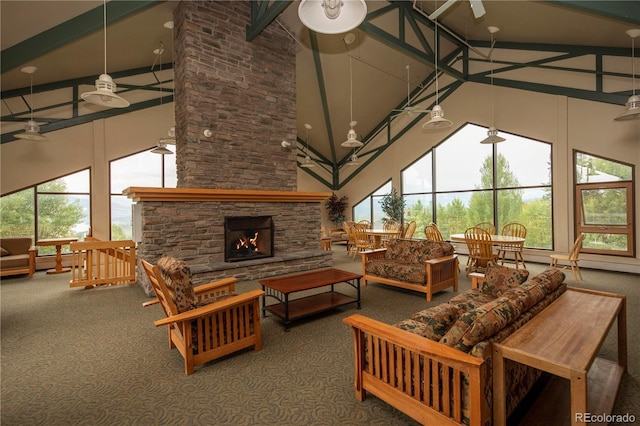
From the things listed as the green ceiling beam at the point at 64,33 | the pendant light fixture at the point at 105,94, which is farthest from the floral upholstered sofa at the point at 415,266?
the green ceiling beam at the point at 64,33

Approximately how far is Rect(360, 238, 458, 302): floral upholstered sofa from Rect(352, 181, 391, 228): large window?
567 cm

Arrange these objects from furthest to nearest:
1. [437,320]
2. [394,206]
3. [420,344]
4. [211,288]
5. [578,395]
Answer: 1. [394,206]
2. [211,288]
3. [437,320]
4. [420,344]
5. [578,395]

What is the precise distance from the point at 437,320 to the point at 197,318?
6.26 feet

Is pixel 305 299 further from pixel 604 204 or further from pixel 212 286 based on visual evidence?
pixel 604 204

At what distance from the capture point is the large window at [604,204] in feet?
19.7

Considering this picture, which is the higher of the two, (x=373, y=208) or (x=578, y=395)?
(x=373, y=208)

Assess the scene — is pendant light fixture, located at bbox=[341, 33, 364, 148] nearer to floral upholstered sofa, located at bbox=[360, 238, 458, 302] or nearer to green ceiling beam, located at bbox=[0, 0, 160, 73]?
floral upholstered sofa, located at bbox=[360, 238, 458, 302]

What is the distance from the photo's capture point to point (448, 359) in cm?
160

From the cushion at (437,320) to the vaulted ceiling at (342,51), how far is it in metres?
A: 4.21

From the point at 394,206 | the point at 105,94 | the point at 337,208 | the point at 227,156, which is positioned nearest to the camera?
the point at 105,94

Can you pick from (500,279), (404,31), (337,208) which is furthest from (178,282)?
(337,208)

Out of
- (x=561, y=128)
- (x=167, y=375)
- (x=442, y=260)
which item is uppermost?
(x=561, y=128)

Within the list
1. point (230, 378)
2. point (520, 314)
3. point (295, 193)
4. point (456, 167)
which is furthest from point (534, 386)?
point (456, 167)

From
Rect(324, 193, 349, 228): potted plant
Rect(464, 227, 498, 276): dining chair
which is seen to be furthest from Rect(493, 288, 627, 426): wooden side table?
Rect(324, 193, 349, 228): potted plant
